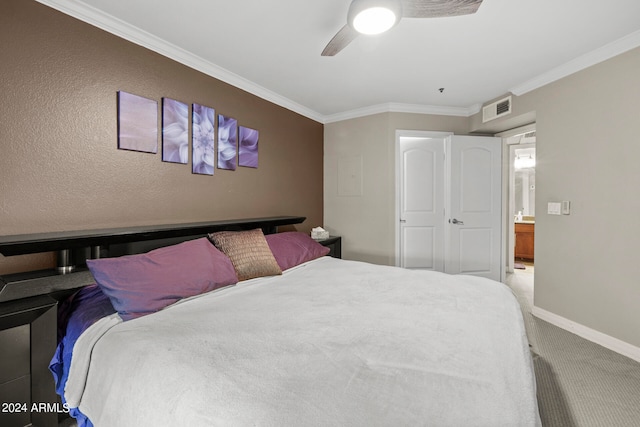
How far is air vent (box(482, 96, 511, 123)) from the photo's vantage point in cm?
346

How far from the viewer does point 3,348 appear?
4.21ft

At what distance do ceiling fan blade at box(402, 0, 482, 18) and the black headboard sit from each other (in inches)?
79.7

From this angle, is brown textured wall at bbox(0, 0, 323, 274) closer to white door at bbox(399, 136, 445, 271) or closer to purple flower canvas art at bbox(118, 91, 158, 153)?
purple flower canvas art at bbox(118, 91, 158, 153)

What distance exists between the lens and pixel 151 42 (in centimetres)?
226

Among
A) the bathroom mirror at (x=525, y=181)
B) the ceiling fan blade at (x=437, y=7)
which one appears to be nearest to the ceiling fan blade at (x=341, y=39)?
the ceiling fan blade at (x=437, y=7)

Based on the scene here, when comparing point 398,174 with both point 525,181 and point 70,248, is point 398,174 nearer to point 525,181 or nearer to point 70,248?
point 70,248

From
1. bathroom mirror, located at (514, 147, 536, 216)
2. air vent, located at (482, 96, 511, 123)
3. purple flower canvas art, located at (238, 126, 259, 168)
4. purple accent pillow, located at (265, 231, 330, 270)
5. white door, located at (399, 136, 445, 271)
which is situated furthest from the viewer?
bathroom mirror, located at (514, 147, 536, 216)

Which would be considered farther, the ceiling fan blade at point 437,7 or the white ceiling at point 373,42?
the white ceiling at point 373,42

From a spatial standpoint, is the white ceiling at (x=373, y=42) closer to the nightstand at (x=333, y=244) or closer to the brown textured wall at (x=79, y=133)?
the brown textured wall at (x=79, y=133)

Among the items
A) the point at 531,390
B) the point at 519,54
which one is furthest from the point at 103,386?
the point at 519,54

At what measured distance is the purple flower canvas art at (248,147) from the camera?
3055 millimetres

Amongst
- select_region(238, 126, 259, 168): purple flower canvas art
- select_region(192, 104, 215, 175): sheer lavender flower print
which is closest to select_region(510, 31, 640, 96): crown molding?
select_region(238, 126, 259, 168): purple flower canvas art

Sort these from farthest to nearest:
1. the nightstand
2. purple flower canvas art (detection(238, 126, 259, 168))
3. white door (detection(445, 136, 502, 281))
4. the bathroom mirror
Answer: the bathroom mirror, white door (detection(445, 136, 502, 281)), the nightstand, purple flower canvas art (detection(238, 126, 259, 168))

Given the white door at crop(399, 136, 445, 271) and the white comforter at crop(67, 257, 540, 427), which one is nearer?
the white comforter at crop(67, 257, 540, 427)
